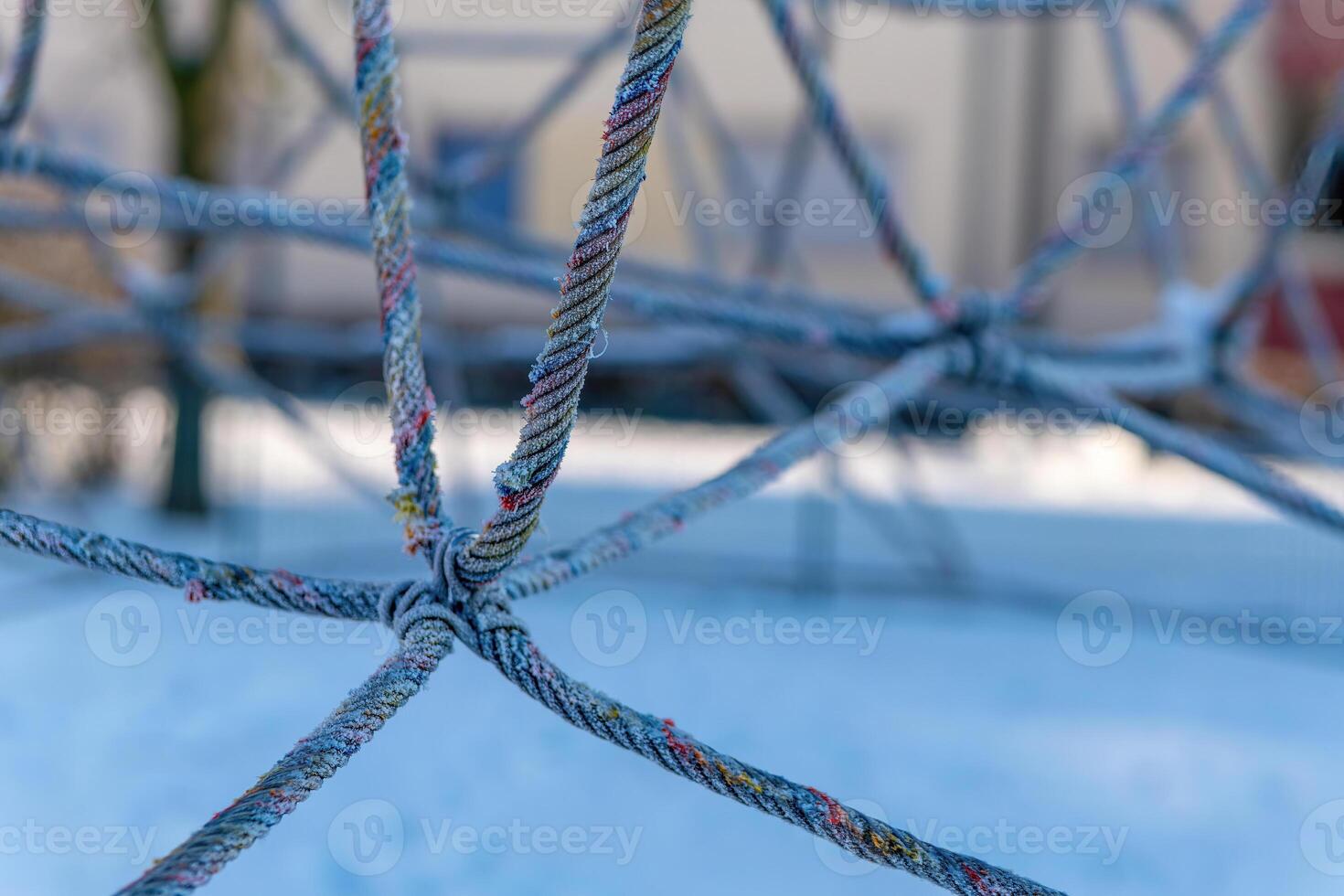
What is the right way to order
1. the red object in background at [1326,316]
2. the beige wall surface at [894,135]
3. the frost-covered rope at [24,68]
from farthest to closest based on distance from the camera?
the beige wall surface at [894,135], the red object in background at [1326,316], the frost-covered rope at [24,68]

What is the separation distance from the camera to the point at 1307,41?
17.6 ft

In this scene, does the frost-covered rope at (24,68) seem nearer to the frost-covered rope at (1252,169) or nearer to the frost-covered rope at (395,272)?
the frost-covered rope at (395,272)

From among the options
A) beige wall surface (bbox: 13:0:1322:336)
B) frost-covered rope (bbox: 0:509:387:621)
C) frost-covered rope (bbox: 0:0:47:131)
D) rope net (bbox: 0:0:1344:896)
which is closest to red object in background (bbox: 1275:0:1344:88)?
beige wall surface (bbox: 13:0:1322:336)

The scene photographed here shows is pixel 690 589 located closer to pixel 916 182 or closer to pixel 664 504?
pixel 664 504

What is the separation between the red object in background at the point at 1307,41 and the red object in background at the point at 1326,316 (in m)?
0.97

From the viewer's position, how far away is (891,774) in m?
1.38

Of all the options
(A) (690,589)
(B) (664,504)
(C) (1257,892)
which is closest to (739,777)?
(B) (664,504)

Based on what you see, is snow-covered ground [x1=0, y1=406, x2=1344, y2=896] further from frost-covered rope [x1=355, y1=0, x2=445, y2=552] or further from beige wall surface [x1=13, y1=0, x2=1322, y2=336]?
beige wall surface [x1=13, y1=0, x2=1322, y2=336]

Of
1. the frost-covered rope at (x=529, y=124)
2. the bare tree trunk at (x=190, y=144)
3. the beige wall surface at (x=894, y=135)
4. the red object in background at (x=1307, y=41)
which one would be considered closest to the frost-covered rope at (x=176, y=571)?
the frost-covered rope at (x=529, y=124)

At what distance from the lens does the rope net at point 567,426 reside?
0.58m

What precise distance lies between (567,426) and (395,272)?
18 cm

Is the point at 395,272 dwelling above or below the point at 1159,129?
below

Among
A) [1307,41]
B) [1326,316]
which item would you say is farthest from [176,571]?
[1307,41]

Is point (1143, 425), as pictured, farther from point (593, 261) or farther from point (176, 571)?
point (176, 571)
